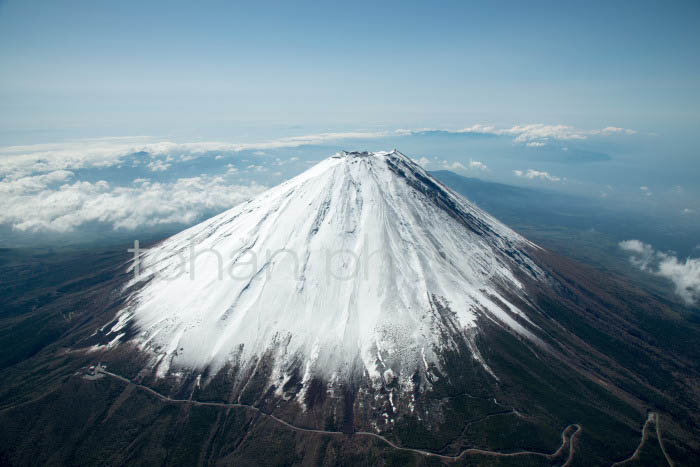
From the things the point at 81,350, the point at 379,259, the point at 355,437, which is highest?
the point at 379,259

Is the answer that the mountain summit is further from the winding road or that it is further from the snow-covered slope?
the snow-covered slope

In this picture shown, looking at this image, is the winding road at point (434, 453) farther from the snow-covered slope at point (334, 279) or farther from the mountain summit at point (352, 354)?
the snow-covered slope at point (334, 279)

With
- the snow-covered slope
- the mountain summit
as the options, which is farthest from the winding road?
the snow-covered slope

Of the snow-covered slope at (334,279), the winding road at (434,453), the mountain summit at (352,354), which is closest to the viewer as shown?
the winding road at (434,453)

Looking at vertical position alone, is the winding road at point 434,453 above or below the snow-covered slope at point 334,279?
below

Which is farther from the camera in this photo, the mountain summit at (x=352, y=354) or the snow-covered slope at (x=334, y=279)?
the snow-covered slope at (x=334, y=279)

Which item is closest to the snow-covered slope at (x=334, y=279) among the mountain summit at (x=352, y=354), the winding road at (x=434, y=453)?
the mountain summit at (x=352, y=354)

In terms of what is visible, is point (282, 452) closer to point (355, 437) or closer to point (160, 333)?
point (355, 437)

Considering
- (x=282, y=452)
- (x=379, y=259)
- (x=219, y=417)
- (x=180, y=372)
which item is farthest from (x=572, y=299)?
(x=180, y=372)

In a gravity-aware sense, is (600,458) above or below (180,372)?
above
